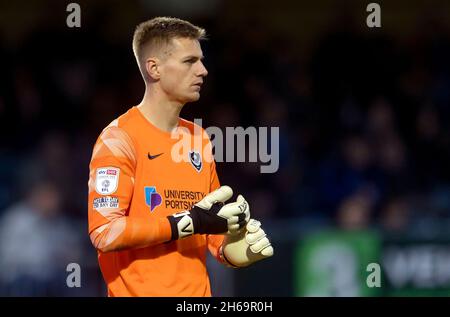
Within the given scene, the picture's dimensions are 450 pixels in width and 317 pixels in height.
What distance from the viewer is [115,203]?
16.0 ft

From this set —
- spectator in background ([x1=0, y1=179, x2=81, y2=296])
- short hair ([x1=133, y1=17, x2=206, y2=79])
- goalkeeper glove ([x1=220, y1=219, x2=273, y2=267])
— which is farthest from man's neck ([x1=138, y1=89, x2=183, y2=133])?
spectator in background ([x1=0, y1=179, x2=81, y2=296])

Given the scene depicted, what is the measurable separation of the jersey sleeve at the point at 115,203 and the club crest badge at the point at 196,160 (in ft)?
1.30

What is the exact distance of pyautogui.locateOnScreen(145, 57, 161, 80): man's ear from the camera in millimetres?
5227

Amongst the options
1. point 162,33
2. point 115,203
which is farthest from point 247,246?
point 162,33

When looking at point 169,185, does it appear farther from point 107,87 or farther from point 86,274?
point 107,87

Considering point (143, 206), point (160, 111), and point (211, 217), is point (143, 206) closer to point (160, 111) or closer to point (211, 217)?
point (211, 217)

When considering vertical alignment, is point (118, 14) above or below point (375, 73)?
above

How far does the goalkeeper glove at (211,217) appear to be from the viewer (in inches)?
191

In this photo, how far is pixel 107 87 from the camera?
424 inches

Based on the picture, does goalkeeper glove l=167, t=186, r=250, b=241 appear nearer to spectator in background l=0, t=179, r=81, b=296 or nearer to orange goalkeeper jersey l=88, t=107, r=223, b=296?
orange goalkeeper jersey l=88, t=107, r=223, b=296

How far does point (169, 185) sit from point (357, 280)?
451 cm

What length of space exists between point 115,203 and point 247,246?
2.63 feet

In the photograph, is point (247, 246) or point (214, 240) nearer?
point (247, 246)
